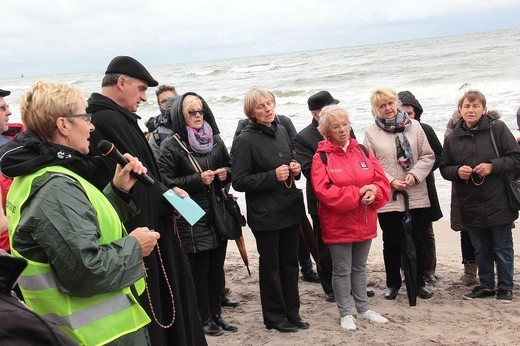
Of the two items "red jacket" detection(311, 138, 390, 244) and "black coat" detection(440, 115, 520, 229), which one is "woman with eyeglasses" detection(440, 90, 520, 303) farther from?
"red jacket" detection(311, 138, 390, 244)

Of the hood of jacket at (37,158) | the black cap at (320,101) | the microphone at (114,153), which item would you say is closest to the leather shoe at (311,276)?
the black cap at (320,101)

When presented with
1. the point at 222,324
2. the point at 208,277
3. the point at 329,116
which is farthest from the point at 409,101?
the point at 222,324

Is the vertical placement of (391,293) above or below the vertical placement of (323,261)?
below

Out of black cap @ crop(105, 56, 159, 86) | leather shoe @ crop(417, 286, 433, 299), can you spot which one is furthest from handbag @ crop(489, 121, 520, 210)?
black cap @ crop(105, 56, 159, 86)

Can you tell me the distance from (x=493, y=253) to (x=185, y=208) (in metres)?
3.49

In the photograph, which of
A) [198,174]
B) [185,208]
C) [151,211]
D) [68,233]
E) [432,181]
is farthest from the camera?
[432,181]

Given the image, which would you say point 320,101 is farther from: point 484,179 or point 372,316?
point 372,316

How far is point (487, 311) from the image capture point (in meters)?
5.56

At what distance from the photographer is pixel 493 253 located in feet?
19.4

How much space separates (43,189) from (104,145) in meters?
0.49

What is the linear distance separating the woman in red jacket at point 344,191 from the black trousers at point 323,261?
580 millimetres

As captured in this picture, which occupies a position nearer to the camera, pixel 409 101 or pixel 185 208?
pixel 185 208

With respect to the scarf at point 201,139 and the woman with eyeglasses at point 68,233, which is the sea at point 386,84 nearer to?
the scarf at point 201,139

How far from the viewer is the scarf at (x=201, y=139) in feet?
16.9
